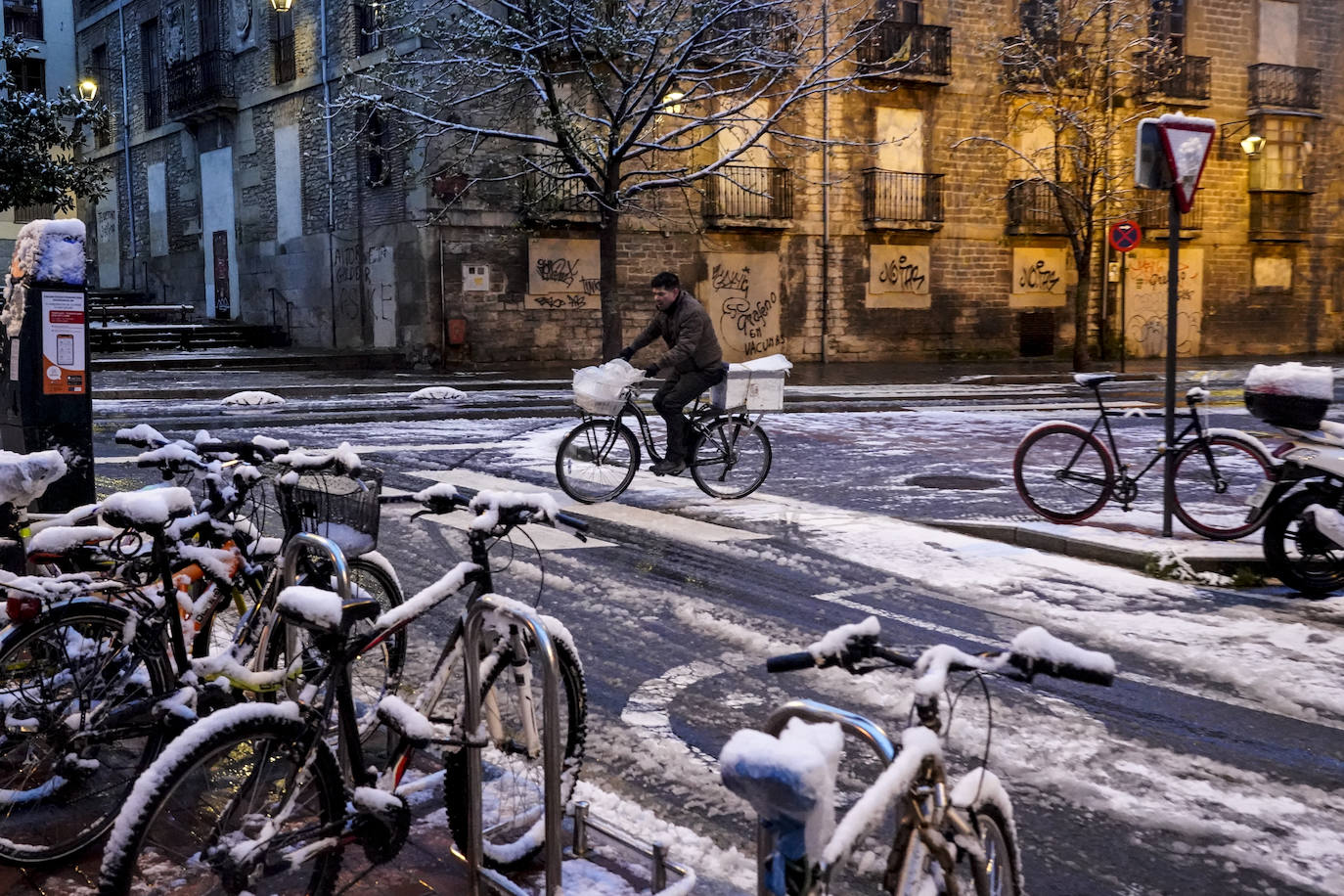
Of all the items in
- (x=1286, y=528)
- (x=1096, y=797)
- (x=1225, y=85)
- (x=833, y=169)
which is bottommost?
(x=1096, y=797)

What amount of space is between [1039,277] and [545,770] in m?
31.8

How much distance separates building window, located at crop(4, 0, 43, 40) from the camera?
128ft

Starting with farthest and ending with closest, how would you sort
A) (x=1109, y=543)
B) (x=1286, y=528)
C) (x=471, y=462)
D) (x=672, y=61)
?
1. (x=672, y=61)
2. (x=471, y=462)
3. (x=1109, y=543)
4. (x=1286, y=528)

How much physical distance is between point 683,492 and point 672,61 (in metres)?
11.8

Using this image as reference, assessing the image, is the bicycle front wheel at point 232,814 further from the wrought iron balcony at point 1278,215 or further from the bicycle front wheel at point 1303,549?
the wrought iron balcony at point 1278,215

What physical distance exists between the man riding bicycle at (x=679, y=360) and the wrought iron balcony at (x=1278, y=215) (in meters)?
29.8

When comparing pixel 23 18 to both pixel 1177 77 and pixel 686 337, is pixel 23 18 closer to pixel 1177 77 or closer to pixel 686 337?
pixel 1177 77

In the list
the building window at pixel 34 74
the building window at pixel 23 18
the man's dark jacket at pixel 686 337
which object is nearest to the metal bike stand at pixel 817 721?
the man's dark jacket at pixel 686 337

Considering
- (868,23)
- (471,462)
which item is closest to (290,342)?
(868,23)

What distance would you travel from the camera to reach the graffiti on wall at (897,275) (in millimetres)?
30953

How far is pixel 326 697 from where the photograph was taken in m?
3.08

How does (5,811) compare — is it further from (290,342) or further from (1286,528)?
(290,342)

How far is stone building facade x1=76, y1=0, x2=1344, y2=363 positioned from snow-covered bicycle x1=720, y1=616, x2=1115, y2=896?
24438 millimetres

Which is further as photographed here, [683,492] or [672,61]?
[672,61]
